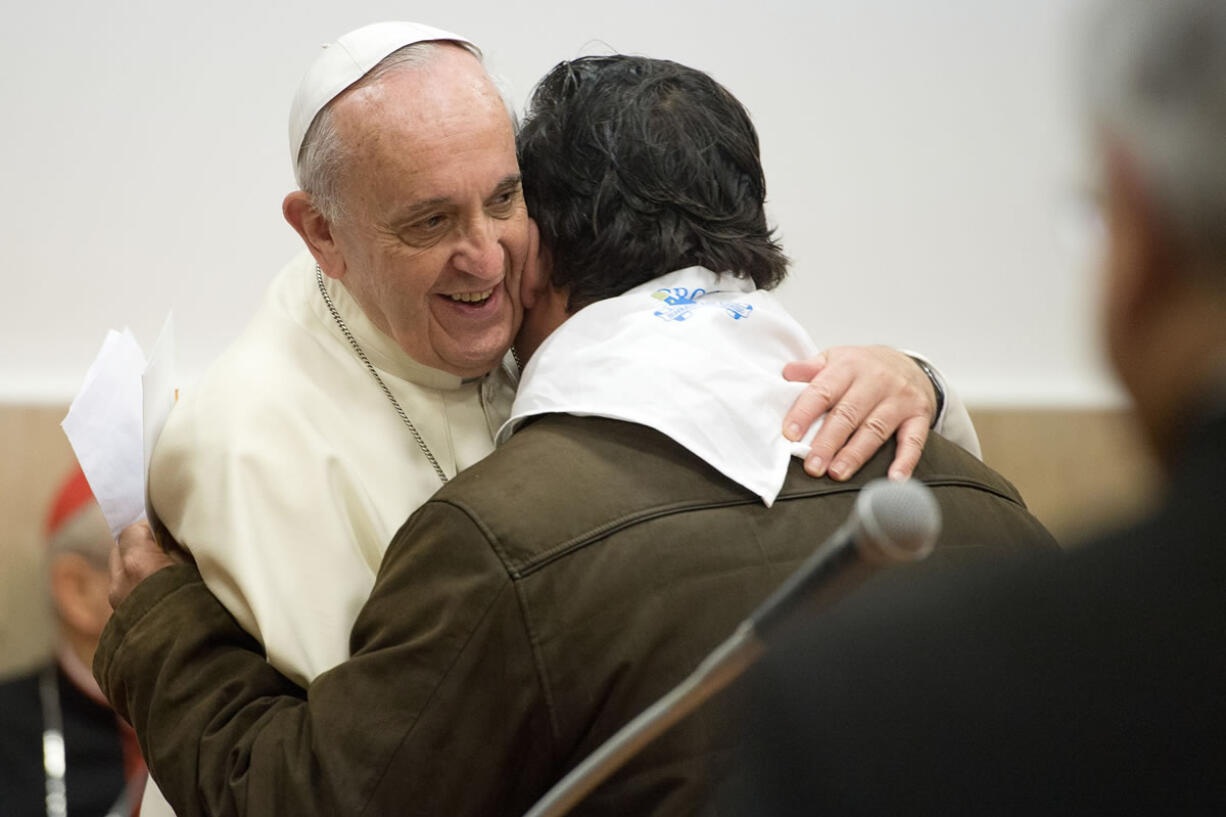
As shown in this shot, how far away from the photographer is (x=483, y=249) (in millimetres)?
2094

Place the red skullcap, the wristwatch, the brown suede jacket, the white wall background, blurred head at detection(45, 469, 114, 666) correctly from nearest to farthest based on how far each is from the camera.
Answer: the brown suede jacket
the wristwatch
blurred head at detection(45, 469, 114, 666)
the red skullcap
the white wall background

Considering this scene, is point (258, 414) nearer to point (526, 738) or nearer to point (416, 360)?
point (416, 360)

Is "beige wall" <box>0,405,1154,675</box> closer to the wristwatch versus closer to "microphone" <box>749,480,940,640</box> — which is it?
"microphone" <box>749,480,940,640</box>

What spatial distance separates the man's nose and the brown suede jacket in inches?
15.2

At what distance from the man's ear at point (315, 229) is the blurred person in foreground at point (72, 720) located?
1.58m

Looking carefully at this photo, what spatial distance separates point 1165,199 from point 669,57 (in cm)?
363

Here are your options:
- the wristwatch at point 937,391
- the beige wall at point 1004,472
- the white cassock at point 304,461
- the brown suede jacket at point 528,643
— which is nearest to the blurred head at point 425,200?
the white cassock at point 304,461

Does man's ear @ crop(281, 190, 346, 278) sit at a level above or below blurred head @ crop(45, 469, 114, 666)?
above

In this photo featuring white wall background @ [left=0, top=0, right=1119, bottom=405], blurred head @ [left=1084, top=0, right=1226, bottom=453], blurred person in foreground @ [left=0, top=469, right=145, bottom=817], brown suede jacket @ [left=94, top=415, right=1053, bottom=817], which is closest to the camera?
blurred head @ [left=1084, top=0, right=1226, bottom=453]

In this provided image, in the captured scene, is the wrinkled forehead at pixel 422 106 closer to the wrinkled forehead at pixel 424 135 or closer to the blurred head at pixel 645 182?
the wrinkled forehead at pixel 424 135

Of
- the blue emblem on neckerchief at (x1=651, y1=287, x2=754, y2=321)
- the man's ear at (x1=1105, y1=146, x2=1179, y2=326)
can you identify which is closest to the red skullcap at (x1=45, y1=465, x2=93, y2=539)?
the blue emblem on neckerchief at (x1=651, y1=287, x2=754, y2=321)

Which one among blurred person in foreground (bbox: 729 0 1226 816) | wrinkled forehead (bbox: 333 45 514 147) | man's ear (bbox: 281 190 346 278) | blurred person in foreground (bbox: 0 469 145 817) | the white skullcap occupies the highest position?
the white skullcap

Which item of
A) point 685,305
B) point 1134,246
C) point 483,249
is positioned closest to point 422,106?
point 483,249

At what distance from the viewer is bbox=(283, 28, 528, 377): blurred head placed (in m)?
2.07
